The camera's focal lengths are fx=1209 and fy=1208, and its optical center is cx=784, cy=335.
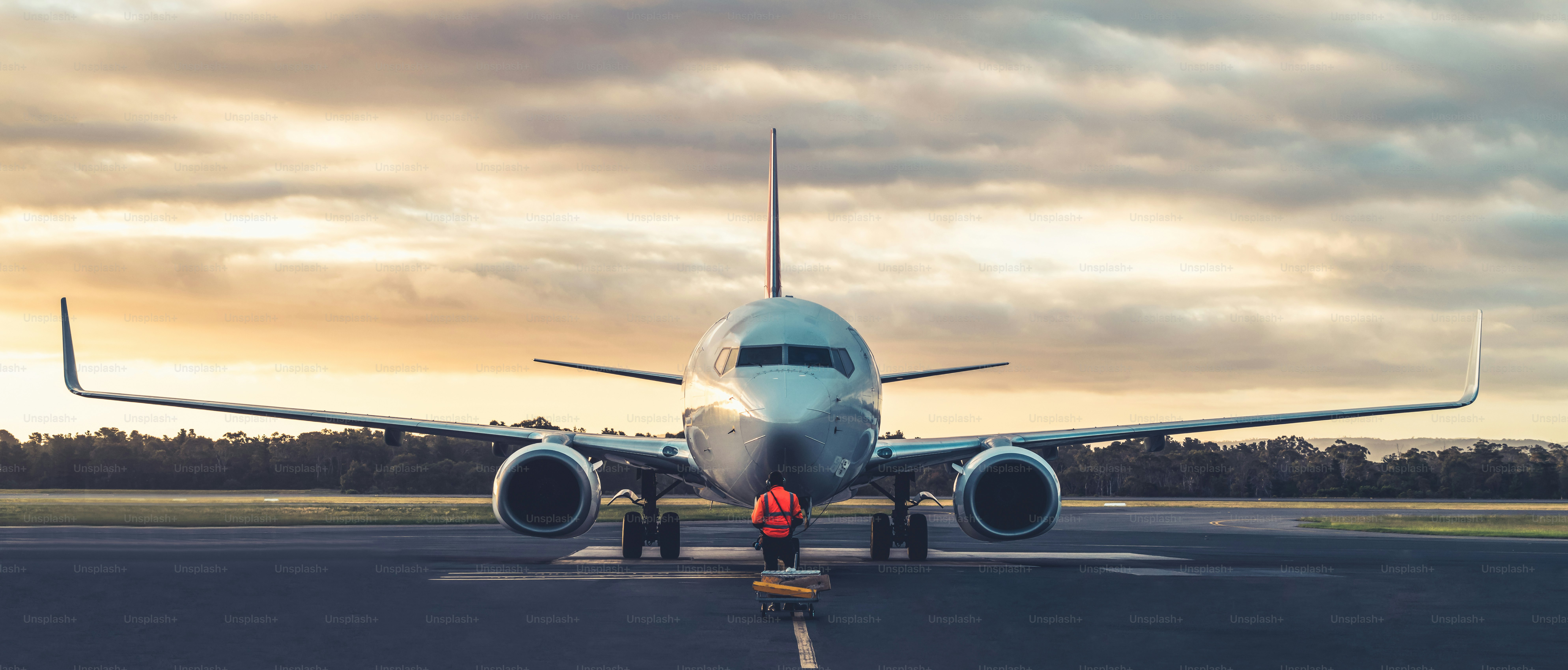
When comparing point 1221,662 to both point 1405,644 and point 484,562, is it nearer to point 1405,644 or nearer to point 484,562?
point 1405,644

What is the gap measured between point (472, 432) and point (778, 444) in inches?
343

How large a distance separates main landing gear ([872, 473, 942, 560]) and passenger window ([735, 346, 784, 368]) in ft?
17.4

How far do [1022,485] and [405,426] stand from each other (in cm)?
1145

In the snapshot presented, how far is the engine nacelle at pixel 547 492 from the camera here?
19219mm

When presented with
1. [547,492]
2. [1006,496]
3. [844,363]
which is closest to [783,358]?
[844,363]

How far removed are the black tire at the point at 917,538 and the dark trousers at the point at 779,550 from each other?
7.70 metres

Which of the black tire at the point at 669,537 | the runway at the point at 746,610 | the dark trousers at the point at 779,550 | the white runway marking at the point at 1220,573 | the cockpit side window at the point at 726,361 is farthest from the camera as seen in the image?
the black tire at the point at 669,537

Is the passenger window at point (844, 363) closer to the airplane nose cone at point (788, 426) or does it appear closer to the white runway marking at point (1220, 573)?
the airplane nose cone at point (788, 426)

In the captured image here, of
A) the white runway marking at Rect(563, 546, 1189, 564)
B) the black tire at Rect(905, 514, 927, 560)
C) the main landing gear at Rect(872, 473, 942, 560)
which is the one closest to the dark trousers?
the white runway marking at Rect(563, 546, 1189, 564)

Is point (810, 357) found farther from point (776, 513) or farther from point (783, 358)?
point (776, 513)

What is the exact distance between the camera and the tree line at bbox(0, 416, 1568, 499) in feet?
239

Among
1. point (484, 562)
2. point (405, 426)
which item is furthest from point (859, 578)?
point (405, 426)

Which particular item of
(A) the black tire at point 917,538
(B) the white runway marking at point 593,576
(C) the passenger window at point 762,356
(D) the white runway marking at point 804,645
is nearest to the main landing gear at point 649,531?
(B) the white runway marking at point 593,576

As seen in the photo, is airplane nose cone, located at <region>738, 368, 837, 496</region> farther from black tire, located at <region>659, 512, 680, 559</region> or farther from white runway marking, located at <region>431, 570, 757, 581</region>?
black tire, located at <region>659, 512, 680, 559</region>
